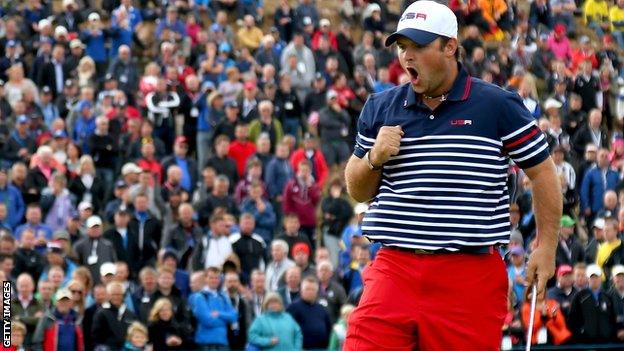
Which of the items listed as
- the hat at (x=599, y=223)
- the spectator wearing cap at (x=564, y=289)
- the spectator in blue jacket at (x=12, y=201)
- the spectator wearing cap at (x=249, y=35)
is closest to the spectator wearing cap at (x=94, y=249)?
the spectator in blue jacket at (x=12, y=201)

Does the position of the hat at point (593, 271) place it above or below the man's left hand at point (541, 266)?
above

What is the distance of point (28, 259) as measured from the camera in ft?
54.7

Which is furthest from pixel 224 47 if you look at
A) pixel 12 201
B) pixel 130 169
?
pixel 12 201

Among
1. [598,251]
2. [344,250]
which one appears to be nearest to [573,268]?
[598,251]

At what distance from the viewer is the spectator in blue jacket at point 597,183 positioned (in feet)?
65.1

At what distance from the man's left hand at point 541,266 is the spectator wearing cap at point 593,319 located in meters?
8.50

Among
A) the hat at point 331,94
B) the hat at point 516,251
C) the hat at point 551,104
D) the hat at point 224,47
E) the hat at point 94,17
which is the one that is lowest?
the hat at point 516,251

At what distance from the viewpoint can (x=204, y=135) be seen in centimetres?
2164

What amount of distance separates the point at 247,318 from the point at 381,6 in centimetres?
1221

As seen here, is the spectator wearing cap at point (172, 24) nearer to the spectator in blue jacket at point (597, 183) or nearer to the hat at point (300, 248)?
the spectator in blue jacket at point (597, 183)

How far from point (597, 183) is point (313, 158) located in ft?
11.6

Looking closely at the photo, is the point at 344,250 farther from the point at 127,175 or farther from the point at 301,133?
the point at 301,133

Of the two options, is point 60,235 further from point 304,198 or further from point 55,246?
point 304,198

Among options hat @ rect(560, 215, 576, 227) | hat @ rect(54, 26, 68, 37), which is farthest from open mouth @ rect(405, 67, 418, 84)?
hat @ rect(54, 26, 68, 37)
